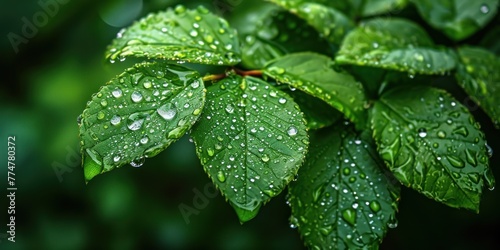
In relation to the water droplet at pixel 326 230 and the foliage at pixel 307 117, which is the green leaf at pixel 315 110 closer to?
the foliage at pixel 307 117

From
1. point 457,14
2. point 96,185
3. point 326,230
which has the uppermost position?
point 457,14

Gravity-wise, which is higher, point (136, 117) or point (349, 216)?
point (136, 117)

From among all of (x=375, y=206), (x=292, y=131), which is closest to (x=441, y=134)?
(x=375, y=206)

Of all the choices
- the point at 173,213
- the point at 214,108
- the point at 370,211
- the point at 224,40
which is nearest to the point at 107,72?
the point at 173,213

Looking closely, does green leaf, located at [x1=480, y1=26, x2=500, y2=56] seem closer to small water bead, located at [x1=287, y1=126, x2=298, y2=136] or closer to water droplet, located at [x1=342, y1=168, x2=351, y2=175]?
water droplet, located at [x1=342, y1=168, x2=351, y2=175]

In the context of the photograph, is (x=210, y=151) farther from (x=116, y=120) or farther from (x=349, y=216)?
(x=349, y=216)

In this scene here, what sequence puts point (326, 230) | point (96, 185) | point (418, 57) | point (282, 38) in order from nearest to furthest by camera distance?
1. point (326, 230)
2. point (418, 57)
3. point (282, 38)
4. point (96, 185)

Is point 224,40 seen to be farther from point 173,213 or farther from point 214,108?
point 173,213

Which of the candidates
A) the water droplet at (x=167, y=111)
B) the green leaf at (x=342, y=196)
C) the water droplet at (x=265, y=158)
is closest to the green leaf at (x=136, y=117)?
the water droplet at (x=167, y=111)
